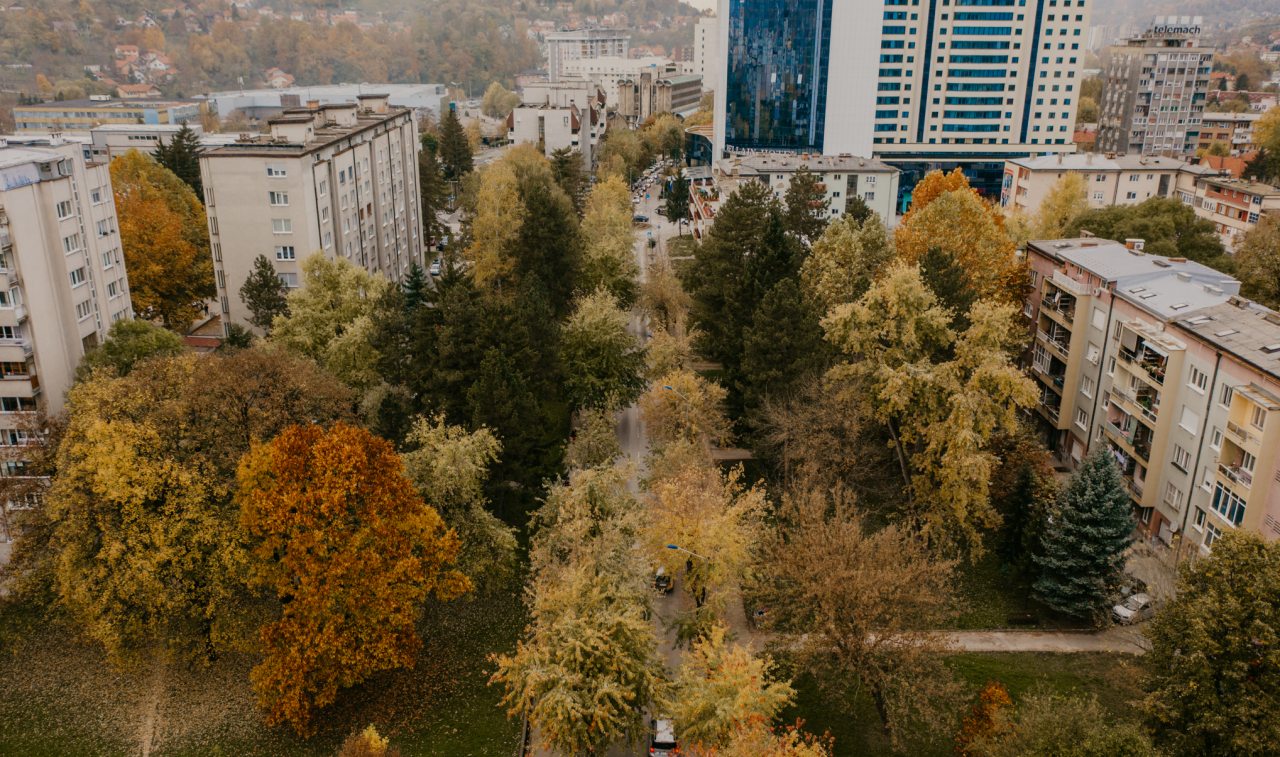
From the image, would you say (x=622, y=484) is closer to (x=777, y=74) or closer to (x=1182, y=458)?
(x=1182, y=458)

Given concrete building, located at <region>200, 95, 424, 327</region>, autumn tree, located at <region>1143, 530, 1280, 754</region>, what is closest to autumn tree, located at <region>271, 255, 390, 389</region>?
concrete building, located at <region>200, 95, 424, 327</region>

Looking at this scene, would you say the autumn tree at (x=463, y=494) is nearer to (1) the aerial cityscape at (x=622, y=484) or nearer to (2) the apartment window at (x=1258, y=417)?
(1) the aerial cityscape at (x=622, y=484)

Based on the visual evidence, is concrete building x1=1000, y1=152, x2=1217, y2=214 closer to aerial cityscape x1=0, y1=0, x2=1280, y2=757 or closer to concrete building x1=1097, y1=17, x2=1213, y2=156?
aerial cityscape x1=0, y1=0, x2=1280, y2=757

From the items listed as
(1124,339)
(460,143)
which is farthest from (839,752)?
(460,143)

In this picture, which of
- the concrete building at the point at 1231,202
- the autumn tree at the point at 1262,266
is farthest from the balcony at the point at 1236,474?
the concrete building at the point at 1231,202

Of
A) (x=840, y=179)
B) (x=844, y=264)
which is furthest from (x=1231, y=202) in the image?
(x=844, y=264)
